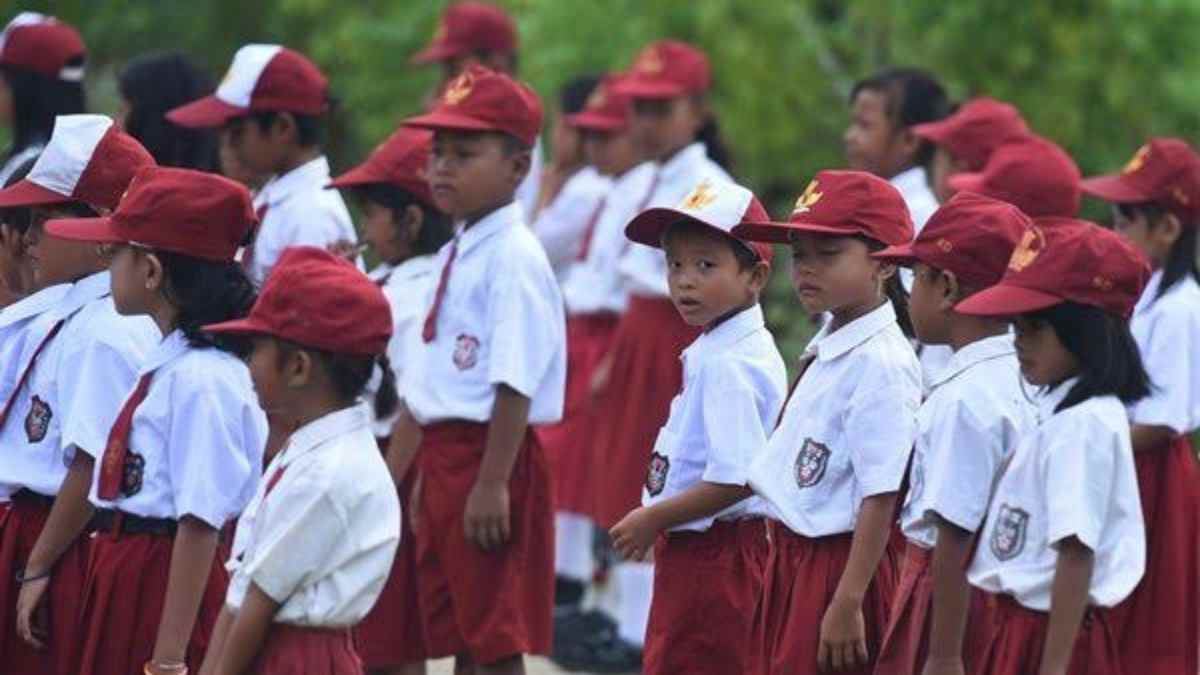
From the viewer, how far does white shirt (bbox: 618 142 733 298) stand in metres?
10.3

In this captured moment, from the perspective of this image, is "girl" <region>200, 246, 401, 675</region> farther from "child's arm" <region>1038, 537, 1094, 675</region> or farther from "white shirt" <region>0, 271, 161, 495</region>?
"child's arm" <region>1038, 537, 1094, 675</region>

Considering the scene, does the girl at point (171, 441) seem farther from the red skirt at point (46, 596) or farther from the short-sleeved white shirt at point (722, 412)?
the short-sleeved white shirt at point (722, 412)

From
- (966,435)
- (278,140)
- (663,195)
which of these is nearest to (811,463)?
(966,435)

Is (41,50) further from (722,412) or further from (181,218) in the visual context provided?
(722,412)

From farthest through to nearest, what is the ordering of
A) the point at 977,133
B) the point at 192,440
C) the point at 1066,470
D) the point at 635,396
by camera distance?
1. the point at 635,396
2. the point at 977,133
3. the point at 192,440
4. the point at 1066,470

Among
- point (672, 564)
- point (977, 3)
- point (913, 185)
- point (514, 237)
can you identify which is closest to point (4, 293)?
point (514, 237)

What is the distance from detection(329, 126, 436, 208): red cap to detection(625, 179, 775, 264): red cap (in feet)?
4.99

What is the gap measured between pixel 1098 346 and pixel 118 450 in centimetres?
218

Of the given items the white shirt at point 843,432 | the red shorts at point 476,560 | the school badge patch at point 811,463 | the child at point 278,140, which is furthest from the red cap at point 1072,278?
the child at point 278,140

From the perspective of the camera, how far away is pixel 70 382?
673cm

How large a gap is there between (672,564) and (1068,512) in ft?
4.69

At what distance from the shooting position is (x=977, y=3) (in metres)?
14.0

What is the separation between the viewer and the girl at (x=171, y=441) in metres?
6.33

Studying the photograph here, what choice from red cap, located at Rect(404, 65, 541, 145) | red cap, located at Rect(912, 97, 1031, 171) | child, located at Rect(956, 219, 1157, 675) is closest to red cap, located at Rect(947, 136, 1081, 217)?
red cap, located at Rect(912, 97, 1031, 171)
